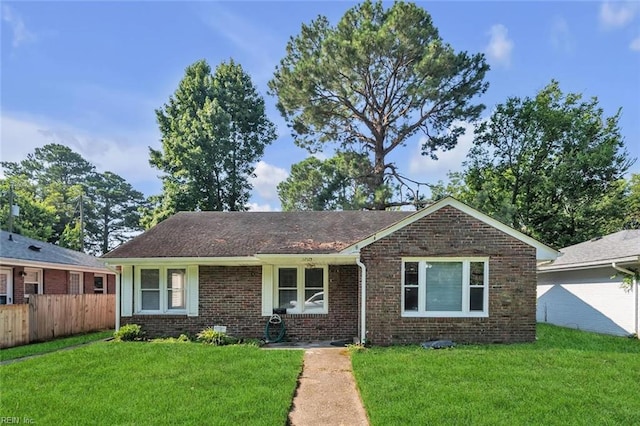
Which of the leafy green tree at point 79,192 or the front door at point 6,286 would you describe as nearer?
the front door at point 6,286

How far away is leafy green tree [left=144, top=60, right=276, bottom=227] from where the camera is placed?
1048 inches

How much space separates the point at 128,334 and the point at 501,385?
978 centimetres

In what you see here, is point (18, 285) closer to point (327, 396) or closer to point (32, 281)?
point (32, 281)

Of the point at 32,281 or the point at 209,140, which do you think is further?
the point at 209,140

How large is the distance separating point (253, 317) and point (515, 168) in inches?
856

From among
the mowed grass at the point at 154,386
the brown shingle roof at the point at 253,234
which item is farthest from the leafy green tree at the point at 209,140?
the mowed grass at the point at 154,386

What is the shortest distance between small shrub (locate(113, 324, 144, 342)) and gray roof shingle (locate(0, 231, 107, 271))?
2.76m

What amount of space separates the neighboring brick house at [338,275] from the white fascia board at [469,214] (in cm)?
3

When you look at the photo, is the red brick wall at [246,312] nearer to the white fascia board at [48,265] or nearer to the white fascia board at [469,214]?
the white fascia board at [469,214]

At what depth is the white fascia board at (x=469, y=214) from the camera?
34.9 ft

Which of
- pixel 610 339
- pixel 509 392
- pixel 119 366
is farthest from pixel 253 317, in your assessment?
pixel 610 339

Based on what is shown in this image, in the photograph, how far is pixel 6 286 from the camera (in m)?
14.0

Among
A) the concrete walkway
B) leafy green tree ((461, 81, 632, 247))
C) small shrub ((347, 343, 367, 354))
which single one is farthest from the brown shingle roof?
leafy green tree ((461, 81, 632, 247))

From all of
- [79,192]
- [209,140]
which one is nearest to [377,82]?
[209,140]
